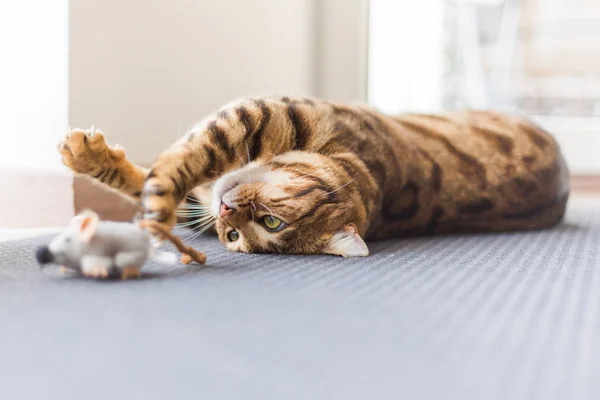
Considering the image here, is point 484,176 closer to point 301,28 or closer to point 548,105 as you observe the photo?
point 301,28

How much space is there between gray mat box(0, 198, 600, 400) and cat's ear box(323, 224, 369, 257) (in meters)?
0.12

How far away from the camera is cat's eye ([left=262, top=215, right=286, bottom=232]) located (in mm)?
1328

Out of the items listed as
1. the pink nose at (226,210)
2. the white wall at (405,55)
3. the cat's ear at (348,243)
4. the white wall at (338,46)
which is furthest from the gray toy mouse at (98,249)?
the white wall at (405,55)

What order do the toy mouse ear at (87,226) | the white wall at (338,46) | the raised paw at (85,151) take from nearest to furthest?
1. the toy mouse ear at (87,226)
2. the raised paw at (85,151)
3. the white wall at (338,46)

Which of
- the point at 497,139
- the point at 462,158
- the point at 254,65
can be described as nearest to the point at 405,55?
the point at 254,65

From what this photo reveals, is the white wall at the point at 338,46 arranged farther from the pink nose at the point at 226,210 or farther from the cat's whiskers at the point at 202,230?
the pink nose at the point at 226,210

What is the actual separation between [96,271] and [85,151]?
0.42 m

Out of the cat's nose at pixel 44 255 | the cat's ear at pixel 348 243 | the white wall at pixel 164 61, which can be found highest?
the white wall at pixel 164 61

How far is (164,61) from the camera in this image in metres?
1.90

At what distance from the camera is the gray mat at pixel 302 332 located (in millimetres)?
615

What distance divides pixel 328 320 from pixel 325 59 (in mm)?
2068

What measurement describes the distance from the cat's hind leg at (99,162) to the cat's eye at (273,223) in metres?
0.30

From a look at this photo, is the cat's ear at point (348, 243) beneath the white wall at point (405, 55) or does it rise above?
beneath

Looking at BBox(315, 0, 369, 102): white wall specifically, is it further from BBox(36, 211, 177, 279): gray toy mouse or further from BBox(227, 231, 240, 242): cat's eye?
BBox(36, 211, 177, 279): gray toy mouse
